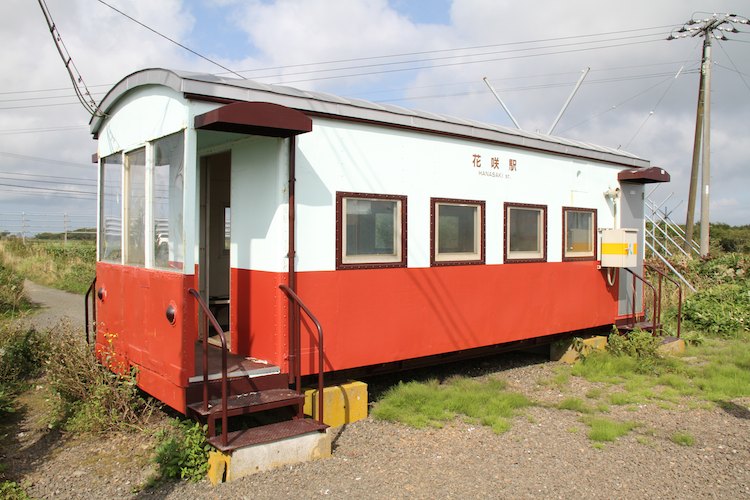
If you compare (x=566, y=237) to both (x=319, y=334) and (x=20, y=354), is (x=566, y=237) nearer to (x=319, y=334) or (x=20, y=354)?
(x=319, y=334)

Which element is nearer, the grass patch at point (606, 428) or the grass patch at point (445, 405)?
the grass patch at point (606, 428)

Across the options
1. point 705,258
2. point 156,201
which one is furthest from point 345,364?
point 705,258

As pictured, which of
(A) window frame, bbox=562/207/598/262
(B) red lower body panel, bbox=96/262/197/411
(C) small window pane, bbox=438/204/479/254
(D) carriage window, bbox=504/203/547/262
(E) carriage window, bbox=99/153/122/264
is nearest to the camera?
(B) red lower body panel, bbox=96/262/197/411

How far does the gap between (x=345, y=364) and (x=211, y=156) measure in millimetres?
2838

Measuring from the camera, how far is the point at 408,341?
663 cm

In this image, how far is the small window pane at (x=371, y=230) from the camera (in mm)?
6156

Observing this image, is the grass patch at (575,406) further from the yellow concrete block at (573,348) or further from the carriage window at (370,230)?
the carriage window at (370,230)

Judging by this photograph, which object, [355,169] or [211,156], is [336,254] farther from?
[211,156]

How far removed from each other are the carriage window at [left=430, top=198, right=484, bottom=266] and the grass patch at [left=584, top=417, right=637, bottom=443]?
85.5 inches

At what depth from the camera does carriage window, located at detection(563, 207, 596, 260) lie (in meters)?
8.62

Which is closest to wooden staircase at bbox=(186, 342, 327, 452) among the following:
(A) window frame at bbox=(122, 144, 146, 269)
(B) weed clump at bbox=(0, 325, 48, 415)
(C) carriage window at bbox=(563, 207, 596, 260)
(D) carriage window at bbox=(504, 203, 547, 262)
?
(A) window frame at bbox=(122, 144, 146, 269)

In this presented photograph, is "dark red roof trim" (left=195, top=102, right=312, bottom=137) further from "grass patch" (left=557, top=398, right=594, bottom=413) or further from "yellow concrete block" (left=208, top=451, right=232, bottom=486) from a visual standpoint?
"grass patch" (left=557, top=398, right=594, bottom=413)

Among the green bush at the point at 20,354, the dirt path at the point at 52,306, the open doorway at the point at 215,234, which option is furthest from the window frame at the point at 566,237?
the dirt path at the point at 52,306

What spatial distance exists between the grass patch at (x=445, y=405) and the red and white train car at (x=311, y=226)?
433mm
